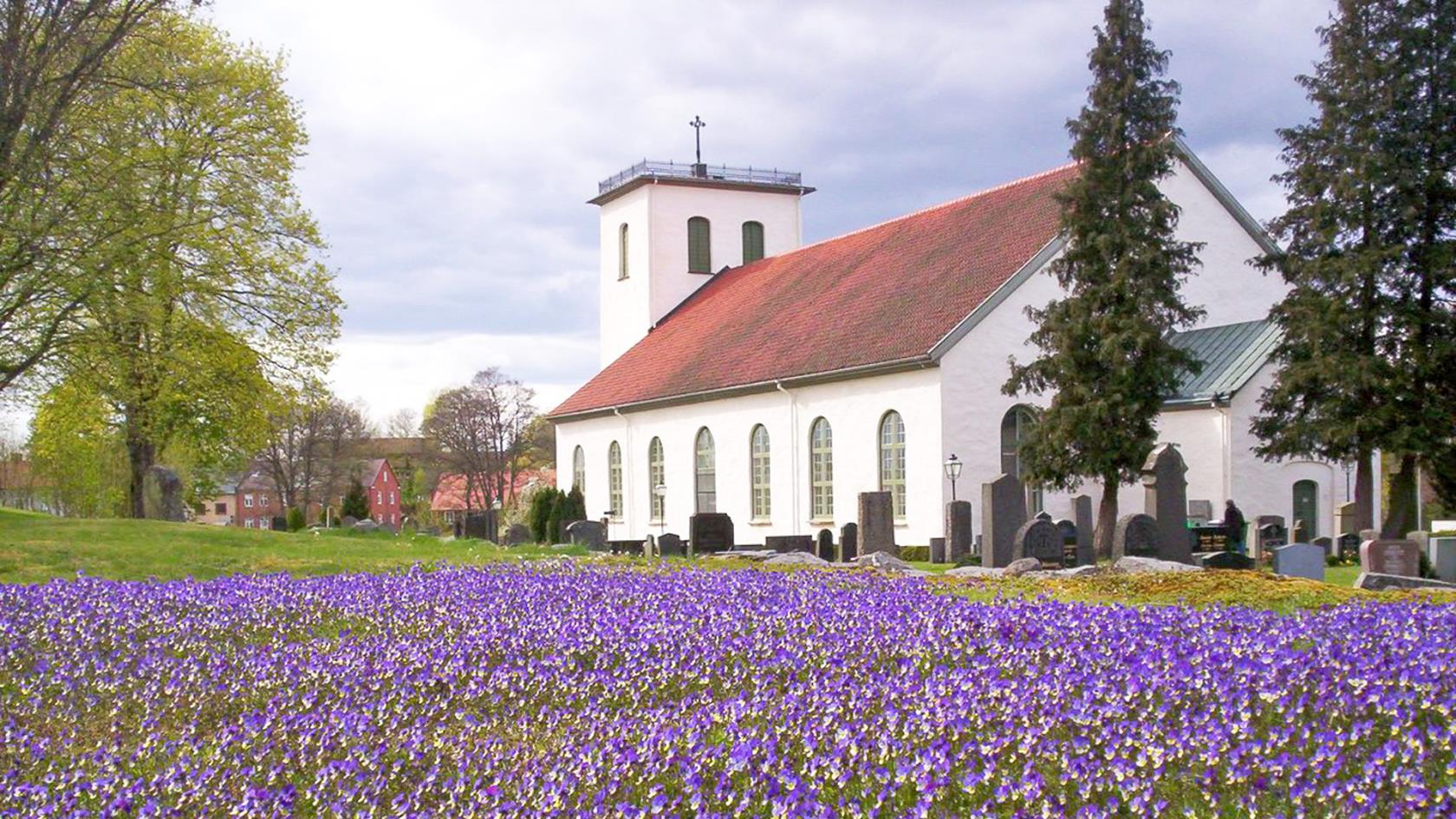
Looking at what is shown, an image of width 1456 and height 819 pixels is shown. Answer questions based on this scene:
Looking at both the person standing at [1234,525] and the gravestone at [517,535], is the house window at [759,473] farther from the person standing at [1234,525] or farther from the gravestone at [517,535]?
the person standing at [1234,525]

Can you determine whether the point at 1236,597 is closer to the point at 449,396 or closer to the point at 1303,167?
the point at 1303,167

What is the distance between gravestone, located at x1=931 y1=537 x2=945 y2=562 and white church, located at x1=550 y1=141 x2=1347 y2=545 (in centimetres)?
249

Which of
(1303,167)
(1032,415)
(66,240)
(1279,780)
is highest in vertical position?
(1303,167)

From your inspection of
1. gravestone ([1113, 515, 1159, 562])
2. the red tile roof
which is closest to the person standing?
gravestone ([1113, 515, 1159, 562])

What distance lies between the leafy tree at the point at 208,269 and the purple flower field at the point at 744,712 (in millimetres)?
18387

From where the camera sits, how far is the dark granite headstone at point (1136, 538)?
71.3ft

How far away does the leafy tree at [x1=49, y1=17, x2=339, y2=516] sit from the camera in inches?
1110

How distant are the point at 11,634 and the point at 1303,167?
24979mm

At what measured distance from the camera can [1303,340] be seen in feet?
92.2

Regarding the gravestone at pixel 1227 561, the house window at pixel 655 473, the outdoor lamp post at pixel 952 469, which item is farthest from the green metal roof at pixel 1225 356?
the house window at pixel 655 473

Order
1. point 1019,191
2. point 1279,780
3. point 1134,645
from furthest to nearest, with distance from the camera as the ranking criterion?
1. point 1019,191
2. point 1134,645
3. point 1279,780

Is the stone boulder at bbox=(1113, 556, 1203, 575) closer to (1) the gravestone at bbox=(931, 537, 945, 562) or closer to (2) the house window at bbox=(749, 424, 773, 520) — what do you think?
(1) the gravestone at bbox=(931, 537, 945, 562)

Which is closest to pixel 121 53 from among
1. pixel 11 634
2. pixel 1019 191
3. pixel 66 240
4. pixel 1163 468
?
pixel 66 240

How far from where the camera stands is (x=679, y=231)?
4738 cm
